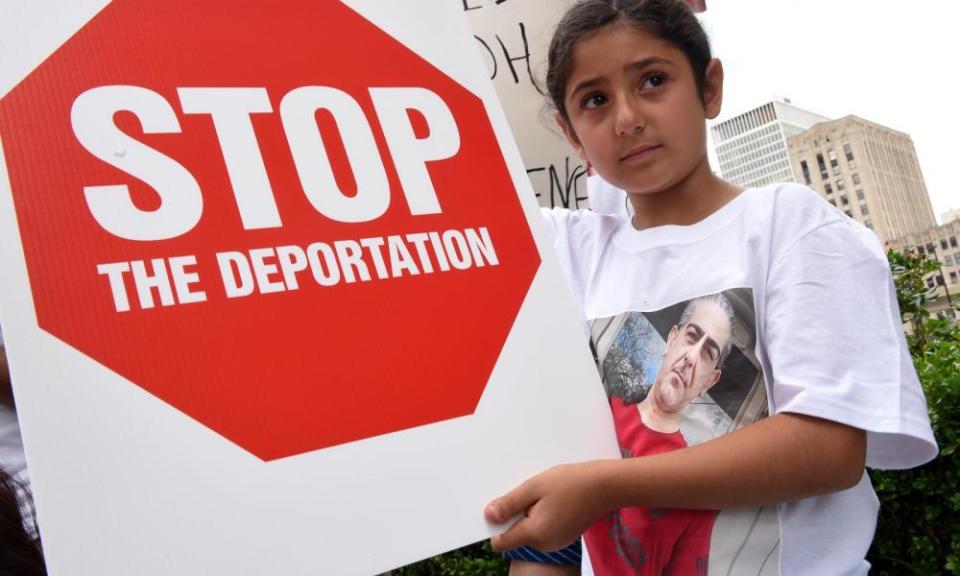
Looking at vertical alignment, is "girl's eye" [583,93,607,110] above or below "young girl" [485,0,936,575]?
above

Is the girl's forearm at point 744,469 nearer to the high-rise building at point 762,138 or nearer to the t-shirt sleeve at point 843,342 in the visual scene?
the t-shirt sleeve at point 843,342

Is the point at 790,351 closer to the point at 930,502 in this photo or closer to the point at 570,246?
the point at 570,246

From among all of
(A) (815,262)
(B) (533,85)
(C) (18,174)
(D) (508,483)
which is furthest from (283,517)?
(B) (533,85)

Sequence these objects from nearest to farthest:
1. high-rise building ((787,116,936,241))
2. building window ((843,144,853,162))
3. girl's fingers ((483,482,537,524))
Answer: girl's fingers ((483,482,537,524)) → high-rise building ((787,116,936,241)) → building window ((843,144,853,162))

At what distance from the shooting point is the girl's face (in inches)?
41.3

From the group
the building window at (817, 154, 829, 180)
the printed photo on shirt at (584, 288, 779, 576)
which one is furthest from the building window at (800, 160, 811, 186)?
the printed photo on shirt at (584, 288, 779, 576)

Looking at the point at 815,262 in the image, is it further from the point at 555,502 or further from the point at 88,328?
the point at 88,328

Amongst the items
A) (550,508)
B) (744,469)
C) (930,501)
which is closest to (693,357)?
(744,469)

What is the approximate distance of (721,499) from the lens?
2.94 ft

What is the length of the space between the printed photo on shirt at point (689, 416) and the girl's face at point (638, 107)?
18 centimetres

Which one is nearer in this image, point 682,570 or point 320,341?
point 320,341

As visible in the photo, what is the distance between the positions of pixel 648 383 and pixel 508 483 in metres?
0.22

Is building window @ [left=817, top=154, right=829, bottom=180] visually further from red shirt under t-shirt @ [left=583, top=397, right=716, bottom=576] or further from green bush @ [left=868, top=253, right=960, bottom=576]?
red shirt under t-shirt @ [left=583, top=397, right=716, bottom=576]

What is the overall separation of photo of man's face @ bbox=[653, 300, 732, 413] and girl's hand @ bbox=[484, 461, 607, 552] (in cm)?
14
